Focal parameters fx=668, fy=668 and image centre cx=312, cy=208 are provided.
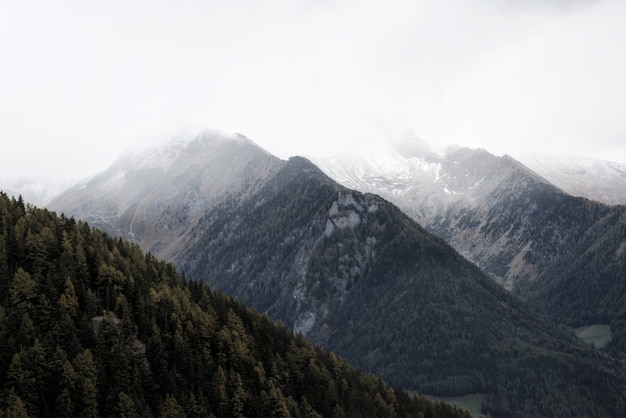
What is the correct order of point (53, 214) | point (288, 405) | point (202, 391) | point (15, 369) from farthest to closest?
1. point (53, 214)
2. point (288, 405)
3. point (202, 391)
4. point (15, 369)

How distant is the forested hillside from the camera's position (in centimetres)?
13575

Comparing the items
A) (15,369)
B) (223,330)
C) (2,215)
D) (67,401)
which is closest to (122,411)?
(67,401)

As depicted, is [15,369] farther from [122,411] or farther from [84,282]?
[84,282]

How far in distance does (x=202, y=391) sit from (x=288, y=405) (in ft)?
79.4

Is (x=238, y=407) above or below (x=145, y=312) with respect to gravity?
below

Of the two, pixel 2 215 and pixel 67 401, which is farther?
pixel 2 215

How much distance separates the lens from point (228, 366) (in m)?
174

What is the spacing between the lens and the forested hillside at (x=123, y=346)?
135750mm

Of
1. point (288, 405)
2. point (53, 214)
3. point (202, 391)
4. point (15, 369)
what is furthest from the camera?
point (53, 214)

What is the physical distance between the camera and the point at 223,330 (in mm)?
179500

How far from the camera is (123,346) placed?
150500mm

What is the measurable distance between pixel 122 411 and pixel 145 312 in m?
31.8

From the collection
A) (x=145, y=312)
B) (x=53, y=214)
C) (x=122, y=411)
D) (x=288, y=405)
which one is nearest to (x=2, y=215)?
(x=53, y=214)

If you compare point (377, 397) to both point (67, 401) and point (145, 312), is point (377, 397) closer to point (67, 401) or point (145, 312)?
point (145, 312)
